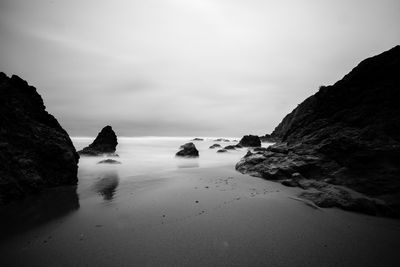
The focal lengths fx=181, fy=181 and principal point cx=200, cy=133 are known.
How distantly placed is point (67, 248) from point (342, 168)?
12453mm

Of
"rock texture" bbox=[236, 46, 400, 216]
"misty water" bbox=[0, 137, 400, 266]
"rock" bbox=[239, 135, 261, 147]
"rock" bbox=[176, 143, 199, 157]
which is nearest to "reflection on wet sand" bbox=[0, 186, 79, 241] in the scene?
"misty water" bbox=[0, 137, 400, 266]

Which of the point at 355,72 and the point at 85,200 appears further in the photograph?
the point at 355,72

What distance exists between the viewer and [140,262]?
4359 mm

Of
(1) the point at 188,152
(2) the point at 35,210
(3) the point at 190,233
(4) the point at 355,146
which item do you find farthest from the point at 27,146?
(1) the point at 188,152

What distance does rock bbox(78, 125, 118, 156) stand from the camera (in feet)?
118

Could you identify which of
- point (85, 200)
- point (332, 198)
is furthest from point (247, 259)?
point (85, 200)

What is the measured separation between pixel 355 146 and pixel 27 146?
60.1 ft

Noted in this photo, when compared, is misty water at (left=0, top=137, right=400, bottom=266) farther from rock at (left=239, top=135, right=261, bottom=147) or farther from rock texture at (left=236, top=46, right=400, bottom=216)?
rock at (left=239, top=135, right=261, bottom=147)

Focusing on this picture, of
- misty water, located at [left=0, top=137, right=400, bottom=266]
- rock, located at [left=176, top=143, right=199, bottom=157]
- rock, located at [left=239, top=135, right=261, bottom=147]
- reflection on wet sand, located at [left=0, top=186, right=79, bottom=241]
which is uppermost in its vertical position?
rock, located at [left=239, top=135, right=261, bottom=147]

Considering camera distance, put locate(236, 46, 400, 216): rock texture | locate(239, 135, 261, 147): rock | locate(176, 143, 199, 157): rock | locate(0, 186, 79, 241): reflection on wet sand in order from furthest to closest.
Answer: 1. locate(239, 135, 261, 147): rock
2. locate(176, 143, 199, 157): rock
3. locate(236, 46, 400, 216): rock texture
4. locate(0, 186, 79, 241): reflection on wet sand

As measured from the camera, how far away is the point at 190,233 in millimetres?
5777

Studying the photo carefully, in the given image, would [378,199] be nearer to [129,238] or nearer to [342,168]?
[342,168]

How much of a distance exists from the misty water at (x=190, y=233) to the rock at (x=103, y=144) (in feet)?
96.6

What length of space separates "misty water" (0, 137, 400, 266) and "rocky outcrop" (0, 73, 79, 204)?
1.11 m
